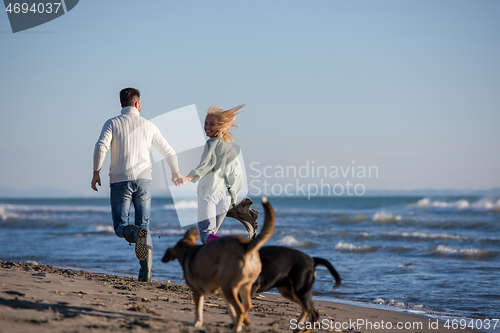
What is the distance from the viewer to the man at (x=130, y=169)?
16.8 feet

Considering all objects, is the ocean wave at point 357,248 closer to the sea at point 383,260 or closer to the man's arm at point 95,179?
the sea at point 383,260

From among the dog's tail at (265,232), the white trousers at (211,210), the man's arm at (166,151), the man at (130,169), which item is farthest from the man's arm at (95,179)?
the dog's tail at (265,232)

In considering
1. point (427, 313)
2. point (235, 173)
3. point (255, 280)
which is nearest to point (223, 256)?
point (255, 280)

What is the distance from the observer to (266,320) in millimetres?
4059

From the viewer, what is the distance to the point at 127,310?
3.77 meters

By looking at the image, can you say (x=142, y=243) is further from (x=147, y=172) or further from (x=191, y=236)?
(x=191, y=236)

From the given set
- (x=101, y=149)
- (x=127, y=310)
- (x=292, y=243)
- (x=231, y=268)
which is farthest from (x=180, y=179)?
(x=292, y=243)

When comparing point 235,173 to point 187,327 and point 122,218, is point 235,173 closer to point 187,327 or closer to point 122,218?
point 122,218

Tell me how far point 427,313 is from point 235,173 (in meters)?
3.22

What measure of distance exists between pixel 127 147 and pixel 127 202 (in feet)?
2.24

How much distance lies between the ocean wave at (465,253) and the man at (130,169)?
872 centimetres

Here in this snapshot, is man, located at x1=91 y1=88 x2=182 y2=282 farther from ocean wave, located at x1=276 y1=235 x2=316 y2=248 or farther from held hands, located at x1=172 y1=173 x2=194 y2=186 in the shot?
ocean wave, located at x1=276 y1=235 x2=316 y2=248

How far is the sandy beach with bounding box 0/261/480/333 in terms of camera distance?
3.09 metres

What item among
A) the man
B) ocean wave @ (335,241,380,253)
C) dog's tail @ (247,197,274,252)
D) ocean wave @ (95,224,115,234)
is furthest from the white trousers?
ocean wave @ (95,224,115,234)
